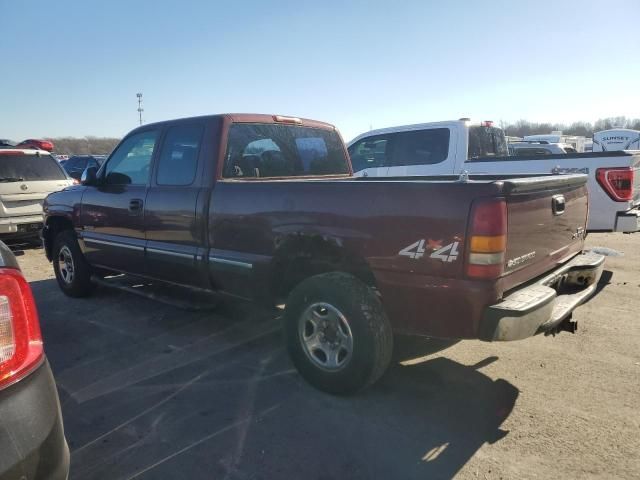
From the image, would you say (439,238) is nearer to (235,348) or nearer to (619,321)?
(235,348)

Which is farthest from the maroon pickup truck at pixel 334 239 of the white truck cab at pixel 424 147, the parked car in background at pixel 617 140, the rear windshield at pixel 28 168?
the parked car in background at pixel 617 140

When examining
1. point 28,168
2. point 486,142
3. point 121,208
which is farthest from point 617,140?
point 121,208

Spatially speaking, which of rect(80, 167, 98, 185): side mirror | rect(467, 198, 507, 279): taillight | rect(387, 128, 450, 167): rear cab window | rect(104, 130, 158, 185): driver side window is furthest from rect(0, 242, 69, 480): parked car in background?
rect(387, 128, 450, 167): rear cab window

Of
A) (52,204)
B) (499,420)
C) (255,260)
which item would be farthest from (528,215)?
(52,204)

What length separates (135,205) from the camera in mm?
4691

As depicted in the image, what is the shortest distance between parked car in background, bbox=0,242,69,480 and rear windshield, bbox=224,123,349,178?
2466 mm

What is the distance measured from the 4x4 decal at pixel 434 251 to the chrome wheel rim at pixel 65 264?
4.46 meters

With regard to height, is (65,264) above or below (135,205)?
below

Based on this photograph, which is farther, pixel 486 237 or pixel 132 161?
pixel 132 161

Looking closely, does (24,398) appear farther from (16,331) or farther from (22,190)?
(22,190)

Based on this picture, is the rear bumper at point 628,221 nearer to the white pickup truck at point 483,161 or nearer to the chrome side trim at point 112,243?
the white pickup truck at point 483,161

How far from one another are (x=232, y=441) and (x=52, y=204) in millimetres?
4430

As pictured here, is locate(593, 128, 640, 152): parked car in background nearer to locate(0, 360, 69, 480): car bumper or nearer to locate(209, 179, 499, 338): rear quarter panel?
locate(209, 179, 499, 338): rear quarter panel

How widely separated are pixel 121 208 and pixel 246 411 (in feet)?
8.76
